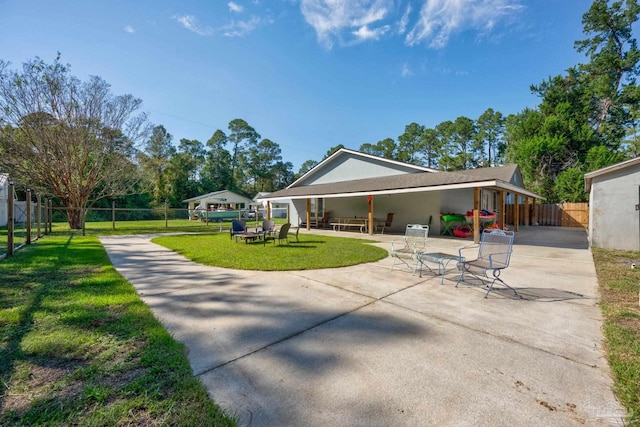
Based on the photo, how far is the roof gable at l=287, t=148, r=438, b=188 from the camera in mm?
17344

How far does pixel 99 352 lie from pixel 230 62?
1628 centimetres

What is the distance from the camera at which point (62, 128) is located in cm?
1795

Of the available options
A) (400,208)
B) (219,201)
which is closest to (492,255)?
(400,208)

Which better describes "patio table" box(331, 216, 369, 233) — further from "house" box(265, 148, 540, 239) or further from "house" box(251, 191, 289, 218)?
"house" box(251, 191, 289, 218)

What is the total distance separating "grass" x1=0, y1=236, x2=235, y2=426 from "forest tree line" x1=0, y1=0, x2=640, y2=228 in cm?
1666

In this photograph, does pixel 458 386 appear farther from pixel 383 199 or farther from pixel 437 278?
pixel 383 199

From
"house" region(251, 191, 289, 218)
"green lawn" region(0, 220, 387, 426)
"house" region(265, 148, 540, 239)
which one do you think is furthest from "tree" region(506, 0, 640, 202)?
"green lawn" region(0, 220, 387, 426)

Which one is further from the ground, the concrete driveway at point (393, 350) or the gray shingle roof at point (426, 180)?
the gray shingle roof at point (426, 180)

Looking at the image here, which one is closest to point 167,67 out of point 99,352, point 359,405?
point 99,352

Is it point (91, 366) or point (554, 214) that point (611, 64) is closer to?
point (554, 214)

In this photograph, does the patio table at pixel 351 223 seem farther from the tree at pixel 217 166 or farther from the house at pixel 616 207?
the tree at pixel 217 166

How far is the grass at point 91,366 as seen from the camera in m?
1.94

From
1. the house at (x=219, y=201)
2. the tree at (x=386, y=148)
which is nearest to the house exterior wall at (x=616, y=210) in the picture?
the house at (x=219, y=201)

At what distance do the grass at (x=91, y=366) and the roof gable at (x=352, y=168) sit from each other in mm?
15420
